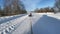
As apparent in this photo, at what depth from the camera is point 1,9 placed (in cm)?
6072

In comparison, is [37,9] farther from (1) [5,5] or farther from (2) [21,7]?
(1) [5,5]

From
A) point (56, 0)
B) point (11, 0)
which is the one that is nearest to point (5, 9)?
point (11, 0)

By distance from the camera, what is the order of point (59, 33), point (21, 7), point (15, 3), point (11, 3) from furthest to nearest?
1. point (21, 7)
2. point (15, 3)
3. point (11, 3)
4. point (59, 33)

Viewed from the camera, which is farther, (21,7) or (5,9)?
(21,7)

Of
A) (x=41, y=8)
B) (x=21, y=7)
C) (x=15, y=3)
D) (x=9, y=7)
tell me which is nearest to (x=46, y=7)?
(x=41, y=8)

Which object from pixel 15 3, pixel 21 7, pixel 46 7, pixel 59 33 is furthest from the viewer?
pixel 46 7

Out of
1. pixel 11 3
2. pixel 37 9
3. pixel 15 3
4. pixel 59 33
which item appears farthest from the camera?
pixel 37 9

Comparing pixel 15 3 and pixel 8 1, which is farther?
pixel 15 3

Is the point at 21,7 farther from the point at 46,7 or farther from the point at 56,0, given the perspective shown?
the point at 56,0

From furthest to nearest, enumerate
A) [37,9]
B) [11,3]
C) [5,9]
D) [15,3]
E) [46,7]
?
1. [37,9]
2. [46,7]
3. [15,3]
4. [11,3]
5. [5,9]

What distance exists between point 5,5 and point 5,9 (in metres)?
2.45

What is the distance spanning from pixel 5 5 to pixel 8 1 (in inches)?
91.5

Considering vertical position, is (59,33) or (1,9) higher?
(59,33)

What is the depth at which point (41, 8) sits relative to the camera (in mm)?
96938
